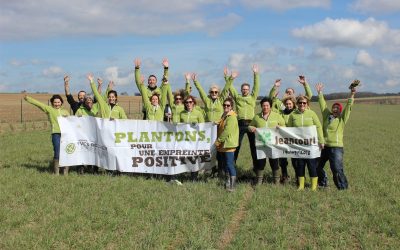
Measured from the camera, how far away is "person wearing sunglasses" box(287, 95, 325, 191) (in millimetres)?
9523

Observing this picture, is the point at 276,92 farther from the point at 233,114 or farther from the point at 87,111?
the point at 87,111

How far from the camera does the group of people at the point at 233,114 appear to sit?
9492mm

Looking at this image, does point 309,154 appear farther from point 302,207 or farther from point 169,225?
point 169,225

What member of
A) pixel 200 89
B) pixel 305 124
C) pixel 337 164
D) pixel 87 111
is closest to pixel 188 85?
pixel 200 89

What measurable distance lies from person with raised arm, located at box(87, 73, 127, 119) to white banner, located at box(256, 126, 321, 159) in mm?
3696

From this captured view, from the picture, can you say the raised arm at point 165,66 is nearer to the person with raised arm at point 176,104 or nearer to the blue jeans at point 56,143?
the person with raised arm at point 176,104

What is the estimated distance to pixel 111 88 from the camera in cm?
1170

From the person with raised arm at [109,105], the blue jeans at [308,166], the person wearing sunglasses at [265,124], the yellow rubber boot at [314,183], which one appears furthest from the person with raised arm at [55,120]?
the yellow rubber boot at [314,183]

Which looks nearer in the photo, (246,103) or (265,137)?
(265,137)

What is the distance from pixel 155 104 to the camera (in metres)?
10.8

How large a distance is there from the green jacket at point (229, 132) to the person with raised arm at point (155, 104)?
199 centimetres

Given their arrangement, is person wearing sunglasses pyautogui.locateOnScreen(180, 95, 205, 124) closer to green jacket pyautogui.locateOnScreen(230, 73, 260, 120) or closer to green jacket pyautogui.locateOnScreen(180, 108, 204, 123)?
green jacket pyautogui.locateOnScreen(180, 108, 204, 123)

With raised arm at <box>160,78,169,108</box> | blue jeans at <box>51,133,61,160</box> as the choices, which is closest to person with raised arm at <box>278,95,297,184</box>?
raised arm at <box>160,78,169,108</box>

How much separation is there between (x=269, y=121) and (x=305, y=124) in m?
0.83
